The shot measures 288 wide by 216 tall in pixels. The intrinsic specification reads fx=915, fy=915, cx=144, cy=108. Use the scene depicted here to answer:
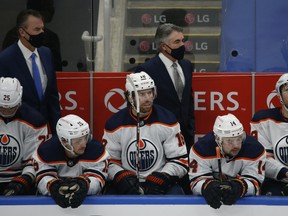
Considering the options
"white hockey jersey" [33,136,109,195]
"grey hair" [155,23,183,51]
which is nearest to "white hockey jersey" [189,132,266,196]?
"white hockey jersey" [33,136,109,195]

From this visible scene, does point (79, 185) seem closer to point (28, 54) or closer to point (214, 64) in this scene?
point (28, 54)

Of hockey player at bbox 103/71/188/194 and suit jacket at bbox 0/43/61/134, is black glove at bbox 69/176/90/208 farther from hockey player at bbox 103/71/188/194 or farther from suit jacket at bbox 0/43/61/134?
suit jacket at bbox 0/43/61/134

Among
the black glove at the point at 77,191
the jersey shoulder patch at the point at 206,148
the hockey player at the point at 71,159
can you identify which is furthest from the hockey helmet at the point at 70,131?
the jersey shoulder patch at the point at 206,148

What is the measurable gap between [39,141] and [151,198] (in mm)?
1103

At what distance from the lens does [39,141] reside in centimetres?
571

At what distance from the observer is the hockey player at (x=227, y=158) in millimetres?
5191

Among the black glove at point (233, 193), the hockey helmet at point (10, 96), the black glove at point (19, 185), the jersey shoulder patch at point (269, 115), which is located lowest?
the black glove at point (19, 185)

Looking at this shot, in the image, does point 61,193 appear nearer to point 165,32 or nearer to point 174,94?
point 174,94

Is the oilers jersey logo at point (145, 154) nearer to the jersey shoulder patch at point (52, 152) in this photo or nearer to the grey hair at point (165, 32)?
the jersey shoulder patch at point (52, 152)

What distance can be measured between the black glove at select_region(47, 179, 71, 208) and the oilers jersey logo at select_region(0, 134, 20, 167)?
77cm

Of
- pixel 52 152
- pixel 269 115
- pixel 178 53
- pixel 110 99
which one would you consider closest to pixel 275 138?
pixel 269 115

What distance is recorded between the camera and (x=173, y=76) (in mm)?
6434

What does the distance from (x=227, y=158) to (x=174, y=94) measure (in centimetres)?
116

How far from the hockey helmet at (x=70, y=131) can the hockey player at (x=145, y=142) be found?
422 mm
